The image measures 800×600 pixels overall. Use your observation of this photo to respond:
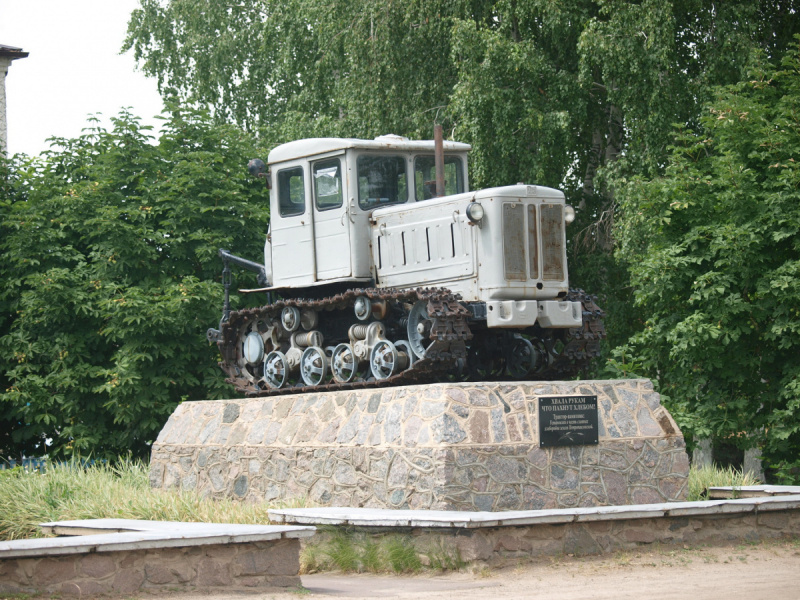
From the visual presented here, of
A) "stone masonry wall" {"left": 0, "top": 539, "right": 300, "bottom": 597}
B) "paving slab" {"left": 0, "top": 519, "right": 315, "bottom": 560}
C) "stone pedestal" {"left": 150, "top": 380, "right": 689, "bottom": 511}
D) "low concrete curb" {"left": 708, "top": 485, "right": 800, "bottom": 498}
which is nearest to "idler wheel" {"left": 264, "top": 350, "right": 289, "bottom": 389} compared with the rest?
"stone pedestal" {"left": 150, "top": 380, "right": 689, "bottom": 511}

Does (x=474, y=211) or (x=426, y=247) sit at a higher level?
(x=474, y=211)

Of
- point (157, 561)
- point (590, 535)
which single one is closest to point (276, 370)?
point (590, 535)

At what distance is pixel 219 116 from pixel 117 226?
14.1 metres

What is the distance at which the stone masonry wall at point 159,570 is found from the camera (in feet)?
26.4

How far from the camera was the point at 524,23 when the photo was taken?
20.4 metres

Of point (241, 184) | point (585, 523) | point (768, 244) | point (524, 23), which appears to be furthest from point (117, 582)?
point (524, 23)

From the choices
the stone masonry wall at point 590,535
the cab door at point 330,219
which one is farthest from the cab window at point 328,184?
the stone masonry wall at point 590,535

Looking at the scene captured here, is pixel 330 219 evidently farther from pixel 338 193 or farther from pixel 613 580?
pixel 613 580

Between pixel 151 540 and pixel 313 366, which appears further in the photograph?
pixel 313 366

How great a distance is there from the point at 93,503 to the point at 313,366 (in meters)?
3.01

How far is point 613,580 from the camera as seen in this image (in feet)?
29.6

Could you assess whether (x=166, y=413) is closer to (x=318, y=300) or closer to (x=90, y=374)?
(x=90, y=374)

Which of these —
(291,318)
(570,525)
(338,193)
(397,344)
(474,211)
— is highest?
(338,193)

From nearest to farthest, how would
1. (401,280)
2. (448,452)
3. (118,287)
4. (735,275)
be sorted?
1. (448,452)
2. (401,280)
3. (735,275)
4. (118,287)
